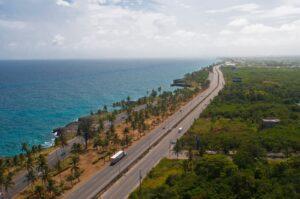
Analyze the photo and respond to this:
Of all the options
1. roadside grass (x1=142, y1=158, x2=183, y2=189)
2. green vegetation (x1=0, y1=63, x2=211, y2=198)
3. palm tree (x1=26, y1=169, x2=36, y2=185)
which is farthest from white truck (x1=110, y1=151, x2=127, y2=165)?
palm tree (x1=26, y1=169, x2=36, y2=185)

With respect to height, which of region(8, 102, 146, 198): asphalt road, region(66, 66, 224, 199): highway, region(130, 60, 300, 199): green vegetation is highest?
region(130, 60, 300, 199): green vegetation

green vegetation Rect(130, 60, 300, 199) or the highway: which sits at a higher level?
green vegetation Rect(130, 60, 300, 199)

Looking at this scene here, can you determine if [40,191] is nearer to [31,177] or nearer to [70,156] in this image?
[31,177]

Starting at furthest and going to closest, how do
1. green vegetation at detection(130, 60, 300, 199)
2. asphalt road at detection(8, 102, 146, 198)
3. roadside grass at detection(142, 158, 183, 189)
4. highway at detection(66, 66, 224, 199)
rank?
asphalt road at detection(8, 102, 146, 198) < roadside grass at detection(142, 158, 183, 189) < highway at detection(66, 66, 224, 199) < green vegetation at detection(130, 60, 300, 199)

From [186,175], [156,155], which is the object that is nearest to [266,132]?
[156,155]

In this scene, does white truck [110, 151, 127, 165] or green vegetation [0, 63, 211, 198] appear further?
white truck [110, 151, 127, 165]

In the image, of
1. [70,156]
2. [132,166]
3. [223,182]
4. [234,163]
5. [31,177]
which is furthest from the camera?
[70,156]

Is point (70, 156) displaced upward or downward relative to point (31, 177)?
downward

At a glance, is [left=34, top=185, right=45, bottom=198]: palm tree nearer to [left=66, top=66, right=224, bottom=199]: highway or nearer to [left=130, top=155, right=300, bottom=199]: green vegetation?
[left=66, top=66, right=224, bottom=199]: highway

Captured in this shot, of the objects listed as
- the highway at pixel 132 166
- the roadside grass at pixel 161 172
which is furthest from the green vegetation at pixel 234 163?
the highway at pixel 132 166

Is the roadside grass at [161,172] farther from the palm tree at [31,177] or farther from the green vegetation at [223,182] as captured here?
the palm tree at [31,177]

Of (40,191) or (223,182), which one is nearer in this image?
(223,182)

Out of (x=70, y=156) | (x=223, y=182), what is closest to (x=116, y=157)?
(x=70, y=156)
